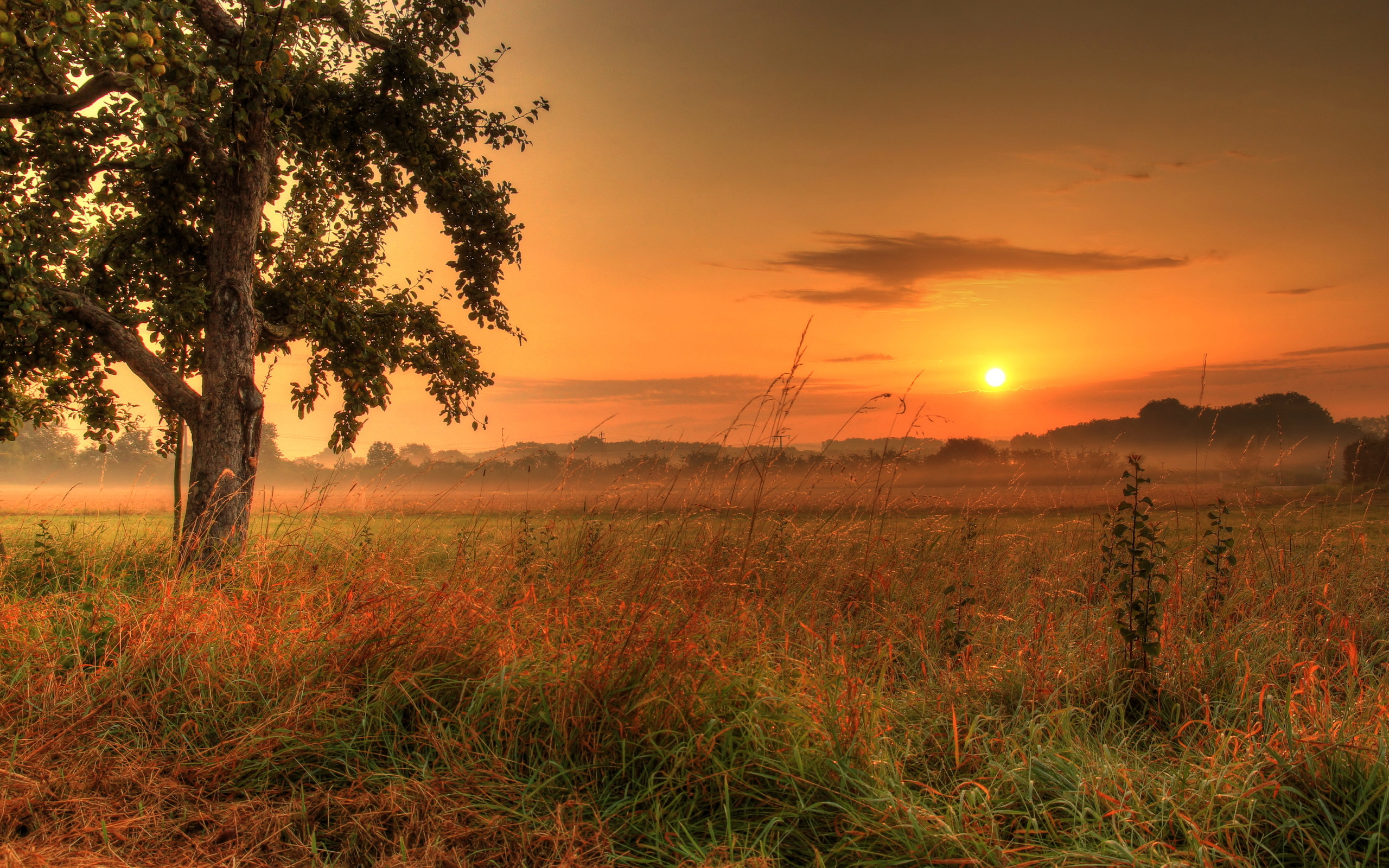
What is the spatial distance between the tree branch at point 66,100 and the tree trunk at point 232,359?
1.34 meters

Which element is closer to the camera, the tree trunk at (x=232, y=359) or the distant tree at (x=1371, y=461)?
the tree trunk at (x=232, y=359)

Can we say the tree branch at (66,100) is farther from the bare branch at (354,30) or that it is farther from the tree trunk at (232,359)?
the bare branch at (354,30)

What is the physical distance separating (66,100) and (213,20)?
1.78 meters

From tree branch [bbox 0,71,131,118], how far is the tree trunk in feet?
4.40

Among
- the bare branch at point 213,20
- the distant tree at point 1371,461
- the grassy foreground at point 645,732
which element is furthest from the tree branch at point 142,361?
the distant tree at point 1371,461

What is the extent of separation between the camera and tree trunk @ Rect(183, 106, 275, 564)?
311 inches

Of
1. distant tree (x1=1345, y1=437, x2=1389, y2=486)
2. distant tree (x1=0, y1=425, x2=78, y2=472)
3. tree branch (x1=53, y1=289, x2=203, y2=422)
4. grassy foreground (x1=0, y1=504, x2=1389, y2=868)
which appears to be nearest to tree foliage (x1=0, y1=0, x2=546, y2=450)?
tree branch (x1=53, y1=289, x2=203, y2=422)

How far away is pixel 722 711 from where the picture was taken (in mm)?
3426

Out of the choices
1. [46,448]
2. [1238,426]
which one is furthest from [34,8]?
[46,448]

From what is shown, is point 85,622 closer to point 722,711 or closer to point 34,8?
point 722,711

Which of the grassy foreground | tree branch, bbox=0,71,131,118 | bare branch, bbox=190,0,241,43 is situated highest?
bare branch, bbox=190,0,241,43

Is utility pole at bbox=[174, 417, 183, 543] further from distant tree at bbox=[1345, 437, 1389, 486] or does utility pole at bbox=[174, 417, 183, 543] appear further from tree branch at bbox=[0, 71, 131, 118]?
distant tree at bbox=[1345, 437, 1389, 486]

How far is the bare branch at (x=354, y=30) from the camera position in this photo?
27.5 ft

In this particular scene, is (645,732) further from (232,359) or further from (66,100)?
(66,100)
